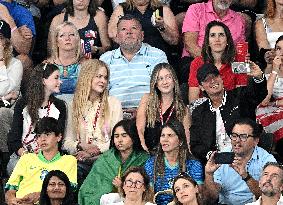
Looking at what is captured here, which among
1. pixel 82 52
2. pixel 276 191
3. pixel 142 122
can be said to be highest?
pixel 82 52

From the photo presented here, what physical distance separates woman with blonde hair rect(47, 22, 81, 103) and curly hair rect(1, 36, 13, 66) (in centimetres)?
44

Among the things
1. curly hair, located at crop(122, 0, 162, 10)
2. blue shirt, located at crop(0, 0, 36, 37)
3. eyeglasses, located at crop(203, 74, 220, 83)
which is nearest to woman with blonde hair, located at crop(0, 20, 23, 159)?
blue shirt, located at crop(0, 0, 36, 37)

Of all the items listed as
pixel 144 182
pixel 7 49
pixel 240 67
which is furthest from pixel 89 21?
pixel 144 182

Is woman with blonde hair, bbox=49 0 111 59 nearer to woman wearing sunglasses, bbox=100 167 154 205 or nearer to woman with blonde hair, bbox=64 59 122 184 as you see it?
woman with blonde hair, bbox=64 59 122 184

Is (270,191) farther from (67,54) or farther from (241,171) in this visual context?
(67,54)

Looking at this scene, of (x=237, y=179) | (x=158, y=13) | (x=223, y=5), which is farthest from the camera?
(x=223, y=5)

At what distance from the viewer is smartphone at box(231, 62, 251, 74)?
11.8 m

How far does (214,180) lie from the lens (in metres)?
11.5

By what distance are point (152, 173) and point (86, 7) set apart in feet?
9.47

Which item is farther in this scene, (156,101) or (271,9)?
(271,9)

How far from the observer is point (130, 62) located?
1320cm

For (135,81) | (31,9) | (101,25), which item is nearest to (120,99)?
(135,81)

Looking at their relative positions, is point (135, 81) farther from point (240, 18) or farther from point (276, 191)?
point (276, 191)

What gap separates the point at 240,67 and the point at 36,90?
2.12 meters
